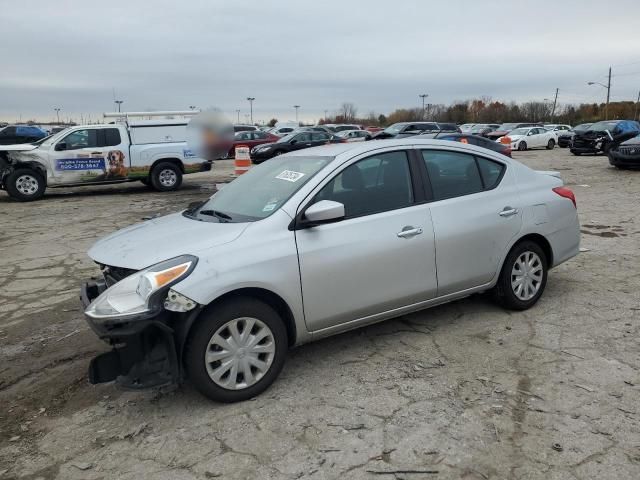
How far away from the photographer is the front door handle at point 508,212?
4.50 meters

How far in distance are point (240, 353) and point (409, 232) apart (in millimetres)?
1536

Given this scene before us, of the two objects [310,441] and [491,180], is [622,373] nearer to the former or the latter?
[491,180]

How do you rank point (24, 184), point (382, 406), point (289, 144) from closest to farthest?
point (382, 406) < point (24, 184) < point (289, 144)

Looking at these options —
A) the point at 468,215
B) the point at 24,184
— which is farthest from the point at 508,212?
the point at 24,184

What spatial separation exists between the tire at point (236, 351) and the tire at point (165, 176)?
39.8 ft

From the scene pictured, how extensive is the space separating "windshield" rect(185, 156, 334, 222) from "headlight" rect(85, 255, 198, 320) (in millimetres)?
683

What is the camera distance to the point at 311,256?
3527mm

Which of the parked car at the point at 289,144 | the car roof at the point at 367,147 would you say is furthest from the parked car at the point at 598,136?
the car roof at the point at 367,147

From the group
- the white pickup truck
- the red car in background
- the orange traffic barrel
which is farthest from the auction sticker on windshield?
the red car in background

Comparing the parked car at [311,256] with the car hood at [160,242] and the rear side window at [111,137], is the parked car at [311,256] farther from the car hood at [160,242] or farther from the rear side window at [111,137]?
the rear side window at [111,137]

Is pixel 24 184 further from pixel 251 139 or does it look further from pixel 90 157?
pixel 251 139

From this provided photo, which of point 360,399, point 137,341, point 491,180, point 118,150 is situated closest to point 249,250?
point 137,341

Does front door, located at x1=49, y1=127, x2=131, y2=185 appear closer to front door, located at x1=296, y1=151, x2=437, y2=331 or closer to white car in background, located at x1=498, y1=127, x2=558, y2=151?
front door, located at x1=296, y1=151, x2=437, y2=331

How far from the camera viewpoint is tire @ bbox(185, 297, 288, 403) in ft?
10.4
